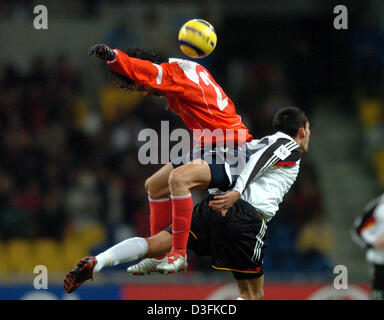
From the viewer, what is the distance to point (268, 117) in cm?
1157

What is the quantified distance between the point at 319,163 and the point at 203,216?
24.2 ft

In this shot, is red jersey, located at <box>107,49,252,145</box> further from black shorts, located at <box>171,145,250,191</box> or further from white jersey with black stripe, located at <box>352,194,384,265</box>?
white jersey with black stripe, located at <box>352,194,384,265</box>

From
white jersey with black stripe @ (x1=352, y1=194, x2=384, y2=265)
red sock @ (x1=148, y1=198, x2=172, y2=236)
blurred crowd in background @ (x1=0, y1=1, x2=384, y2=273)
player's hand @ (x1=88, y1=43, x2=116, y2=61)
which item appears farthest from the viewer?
blurred crowd in background @ (x1=0, y1=1, x2=384, y2=273)

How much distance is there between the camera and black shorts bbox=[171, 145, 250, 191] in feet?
16.7

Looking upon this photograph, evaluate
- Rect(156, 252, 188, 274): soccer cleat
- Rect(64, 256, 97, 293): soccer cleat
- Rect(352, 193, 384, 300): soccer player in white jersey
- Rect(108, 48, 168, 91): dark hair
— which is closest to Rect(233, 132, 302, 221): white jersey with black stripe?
Rect(156, 252, 188, 274): soccer cleat

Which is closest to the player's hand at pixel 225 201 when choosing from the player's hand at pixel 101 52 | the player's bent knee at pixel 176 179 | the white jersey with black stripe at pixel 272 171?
the white jersey with black stripe at pixel 272 171

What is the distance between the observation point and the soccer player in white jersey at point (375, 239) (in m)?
7.58

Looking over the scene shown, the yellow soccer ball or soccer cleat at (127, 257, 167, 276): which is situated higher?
the yellow soccer ball

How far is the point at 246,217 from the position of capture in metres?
5.29

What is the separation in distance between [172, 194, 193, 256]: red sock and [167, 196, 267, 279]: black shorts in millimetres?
357

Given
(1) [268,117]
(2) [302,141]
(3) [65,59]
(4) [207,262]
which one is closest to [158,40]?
(3) [65,59]

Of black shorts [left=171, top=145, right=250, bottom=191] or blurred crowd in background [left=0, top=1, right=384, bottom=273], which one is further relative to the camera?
blurred crowd in background [left=0, top=1, right=384, bottom=273]

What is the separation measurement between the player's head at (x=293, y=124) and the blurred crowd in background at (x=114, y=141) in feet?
16.0

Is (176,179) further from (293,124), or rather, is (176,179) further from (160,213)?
(293,124)
